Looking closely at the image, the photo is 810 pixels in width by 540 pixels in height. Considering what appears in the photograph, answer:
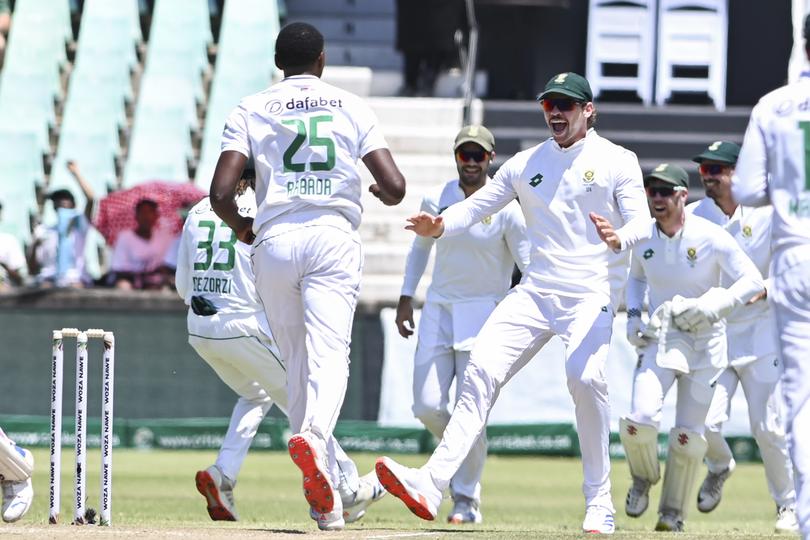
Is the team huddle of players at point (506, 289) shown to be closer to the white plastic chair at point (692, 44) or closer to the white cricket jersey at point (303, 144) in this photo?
the white cricket jersey at point (303, 144)

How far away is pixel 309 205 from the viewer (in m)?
9.02

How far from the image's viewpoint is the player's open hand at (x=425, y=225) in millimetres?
9359

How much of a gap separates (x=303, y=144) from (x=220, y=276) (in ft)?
7.42

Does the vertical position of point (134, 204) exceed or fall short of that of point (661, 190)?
it falls short

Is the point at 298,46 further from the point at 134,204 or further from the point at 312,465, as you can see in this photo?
the point at 134,204

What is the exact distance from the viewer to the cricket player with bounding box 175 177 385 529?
1098cm

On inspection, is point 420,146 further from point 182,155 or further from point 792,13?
point 792,13

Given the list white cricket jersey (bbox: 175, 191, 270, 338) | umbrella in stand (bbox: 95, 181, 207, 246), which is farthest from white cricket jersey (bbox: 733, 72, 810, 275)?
umbrella in stand (bbox: 95, 181, 207, 246)

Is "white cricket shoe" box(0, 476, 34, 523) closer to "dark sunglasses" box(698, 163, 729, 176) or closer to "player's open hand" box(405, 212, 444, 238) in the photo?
"player's open hand" box(405, 212, 444, 238)

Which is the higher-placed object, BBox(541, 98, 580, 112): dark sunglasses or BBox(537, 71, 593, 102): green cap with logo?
BBox(537, 71, 593, 102): green cap with logo

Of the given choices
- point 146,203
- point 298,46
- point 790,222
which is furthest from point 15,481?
point 146,203

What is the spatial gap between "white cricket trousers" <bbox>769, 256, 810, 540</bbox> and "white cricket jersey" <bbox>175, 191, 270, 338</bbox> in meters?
4.35

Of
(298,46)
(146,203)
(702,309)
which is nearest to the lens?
(298,46)

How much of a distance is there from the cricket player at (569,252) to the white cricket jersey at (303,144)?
0.52 metres
